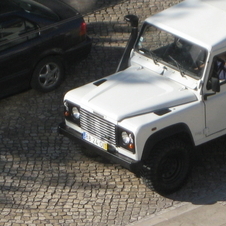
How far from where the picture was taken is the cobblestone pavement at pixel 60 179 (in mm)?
8008

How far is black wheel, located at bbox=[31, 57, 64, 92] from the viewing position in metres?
10.4

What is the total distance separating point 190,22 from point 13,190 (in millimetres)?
3263

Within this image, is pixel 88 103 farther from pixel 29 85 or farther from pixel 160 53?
pixel 29 85

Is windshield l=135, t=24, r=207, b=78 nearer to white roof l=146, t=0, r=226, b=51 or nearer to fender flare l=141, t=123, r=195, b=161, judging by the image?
white roof l=146, t=0, r=226, b=51

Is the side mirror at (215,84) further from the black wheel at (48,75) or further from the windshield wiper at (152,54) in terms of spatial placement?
the black wheel at (48,75)

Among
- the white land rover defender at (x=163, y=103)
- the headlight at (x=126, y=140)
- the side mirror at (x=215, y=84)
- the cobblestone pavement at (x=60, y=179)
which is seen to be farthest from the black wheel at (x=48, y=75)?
the side mirror at (x=215, y=84)

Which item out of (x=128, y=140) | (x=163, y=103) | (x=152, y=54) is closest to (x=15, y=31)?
(x=152, y=54)

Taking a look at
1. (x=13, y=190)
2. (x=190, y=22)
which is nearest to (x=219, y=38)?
(x=190, y=22)

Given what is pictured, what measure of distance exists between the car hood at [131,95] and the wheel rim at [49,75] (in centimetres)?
201

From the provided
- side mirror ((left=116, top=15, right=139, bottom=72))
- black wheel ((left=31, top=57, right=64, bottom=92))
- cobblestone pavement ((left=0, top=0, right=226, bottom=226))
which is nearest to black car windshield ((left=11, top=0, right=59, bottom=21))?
black wheel ((left=31, top=57, right=64, bottom=92))

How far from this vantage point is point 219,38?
27.0 feet

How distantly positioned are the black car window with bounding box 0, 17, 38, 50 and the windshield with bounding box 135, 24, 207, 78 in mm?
2077

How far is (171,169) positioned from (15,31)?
3.58m

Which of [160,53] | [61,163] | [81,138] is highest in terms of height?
A: [160,53]
